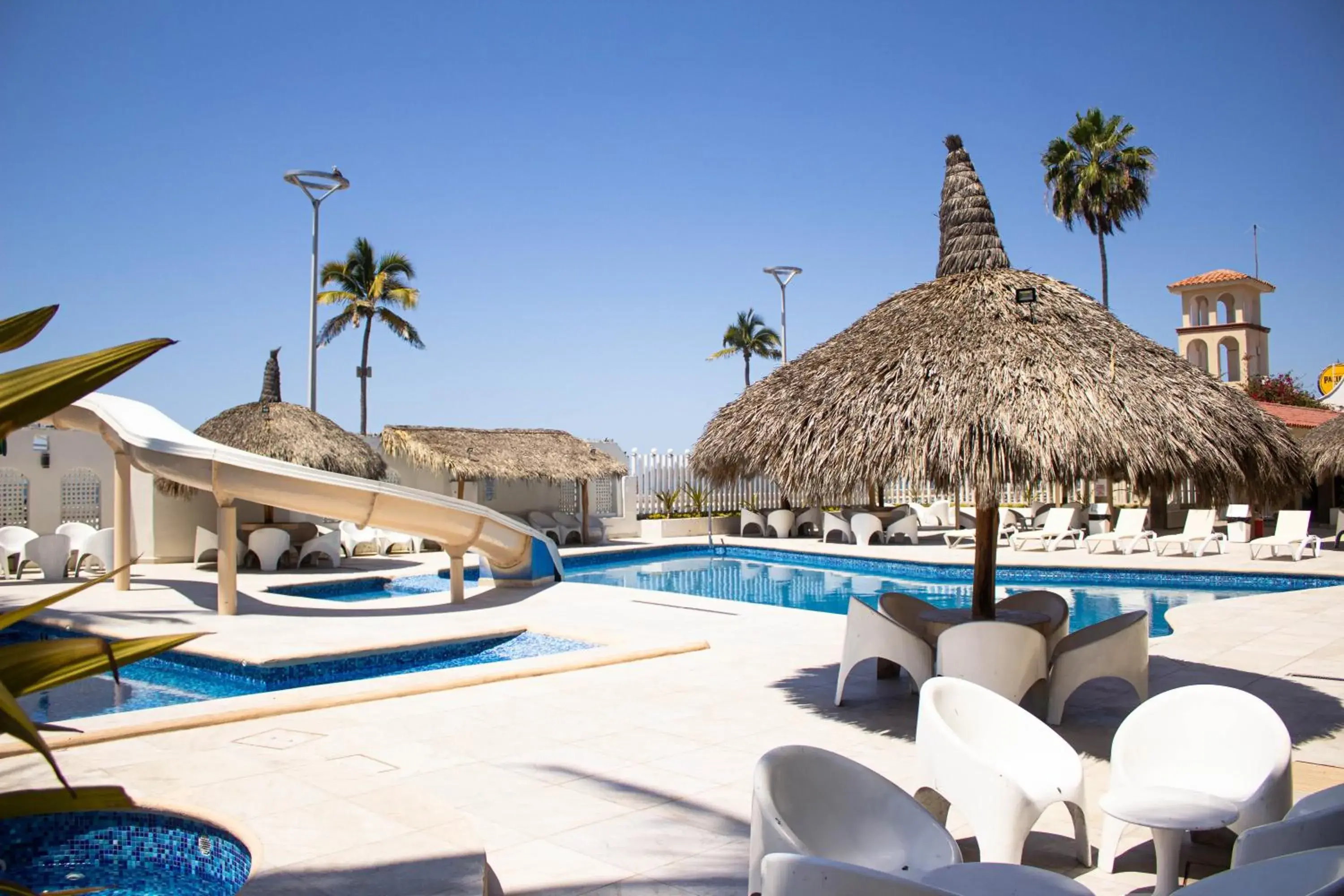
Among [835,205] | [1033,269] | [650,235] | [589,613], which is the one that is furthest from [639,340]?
[1033,269]

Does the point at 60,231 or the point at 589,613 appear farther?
the point at 60,231

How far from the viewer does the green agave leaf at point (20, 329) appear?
1.29 m

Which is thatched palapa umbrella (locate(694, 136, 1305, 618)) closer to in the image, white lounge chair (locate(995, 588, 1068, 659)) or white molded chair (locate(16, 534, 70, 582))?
white lounge chair (locate(995, 588, 1068, 659))

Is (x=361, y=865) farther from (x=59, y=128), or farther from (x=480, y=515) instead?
(x=59, y=128)

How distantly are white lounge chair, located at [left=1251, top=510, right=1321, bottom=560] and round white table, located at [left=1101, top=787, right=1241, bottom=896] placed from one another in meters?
13.6

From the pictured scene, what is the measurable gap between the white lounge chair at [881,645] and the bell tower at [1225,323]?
31.8 meters

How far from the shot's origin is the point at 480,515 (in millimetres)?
12188

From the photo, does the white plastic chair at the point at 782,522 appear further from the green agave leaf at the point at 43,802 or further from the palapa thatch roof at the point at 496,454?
the green agave leaf at the point at 43,802

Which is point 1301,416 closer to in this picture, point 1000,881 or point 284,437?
point 284,437

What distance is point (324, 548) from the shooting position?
51.8 ft

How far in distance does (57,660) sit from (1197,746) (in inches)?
156

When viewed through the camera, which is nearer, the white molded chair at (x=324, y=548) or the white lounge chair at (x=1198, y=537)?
the white molded chair at (x=324, y=548)

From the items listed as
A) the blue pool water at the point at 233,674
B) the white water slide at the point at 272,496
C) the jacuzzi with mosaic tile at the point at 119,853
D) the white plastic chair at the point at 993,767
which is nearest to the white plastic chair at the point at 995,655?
the white plastic chair at the point at 993,767

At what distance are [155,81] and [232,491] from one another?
7.67 metres
